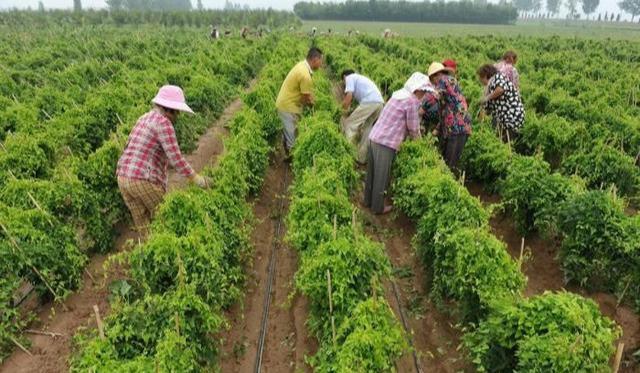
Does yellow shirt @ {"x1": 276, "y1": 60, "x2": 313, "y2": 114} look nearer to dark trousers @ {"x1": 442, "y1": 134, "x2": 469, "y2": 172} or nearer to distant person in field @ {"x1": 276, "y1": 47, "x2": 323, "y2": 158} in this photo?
distant person in field @ {"x1": 276, "y1": 47, "x2": 323, "y2": 158}

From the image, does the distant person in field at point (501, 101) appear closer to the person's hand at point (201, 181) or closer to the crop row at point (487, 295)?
the crop row at point (487, 295)

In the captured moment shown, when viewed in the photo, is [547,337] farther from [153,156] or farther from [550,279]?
[153,156]

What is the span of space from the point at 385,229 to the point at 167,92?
160 inches

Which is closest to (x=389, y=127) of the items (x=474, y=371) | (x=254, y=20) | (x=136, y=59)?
(x=474, y=371)

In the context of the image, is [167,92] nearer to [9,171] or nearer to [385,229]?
[9,171]

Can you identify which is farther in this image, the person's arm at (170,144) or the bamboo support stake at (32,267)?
the person's arm at (170,144)

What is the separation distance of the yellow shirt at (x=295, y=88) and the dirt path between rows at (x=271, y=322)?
3.05m

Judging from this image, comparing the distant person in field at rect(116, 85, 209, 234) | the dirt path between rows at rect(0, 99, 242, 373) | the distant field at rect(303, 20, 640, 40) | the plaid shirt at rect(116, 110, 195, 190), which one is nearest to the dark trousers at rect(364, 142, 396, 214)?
the distant person in field at rect(116, 85, 209, 234)

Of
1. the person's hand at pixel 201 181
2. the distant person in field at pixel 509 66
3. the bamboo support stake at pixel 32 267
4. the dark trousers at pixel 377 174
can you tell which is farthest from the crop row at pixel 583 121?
the bamboo support stake at pixel 32 267

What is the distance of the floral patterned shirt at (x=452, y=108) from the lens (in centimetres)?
753

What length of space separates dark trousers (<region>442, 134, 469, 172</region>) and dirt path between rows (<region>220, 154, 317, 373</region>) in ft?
10.6

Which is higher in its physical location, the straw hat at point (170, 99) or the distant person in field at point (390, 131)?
the straw hat at point (170, 99)

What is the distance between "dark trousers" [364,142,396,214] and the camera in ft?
24.2

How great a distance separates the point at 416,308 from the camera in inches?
228
